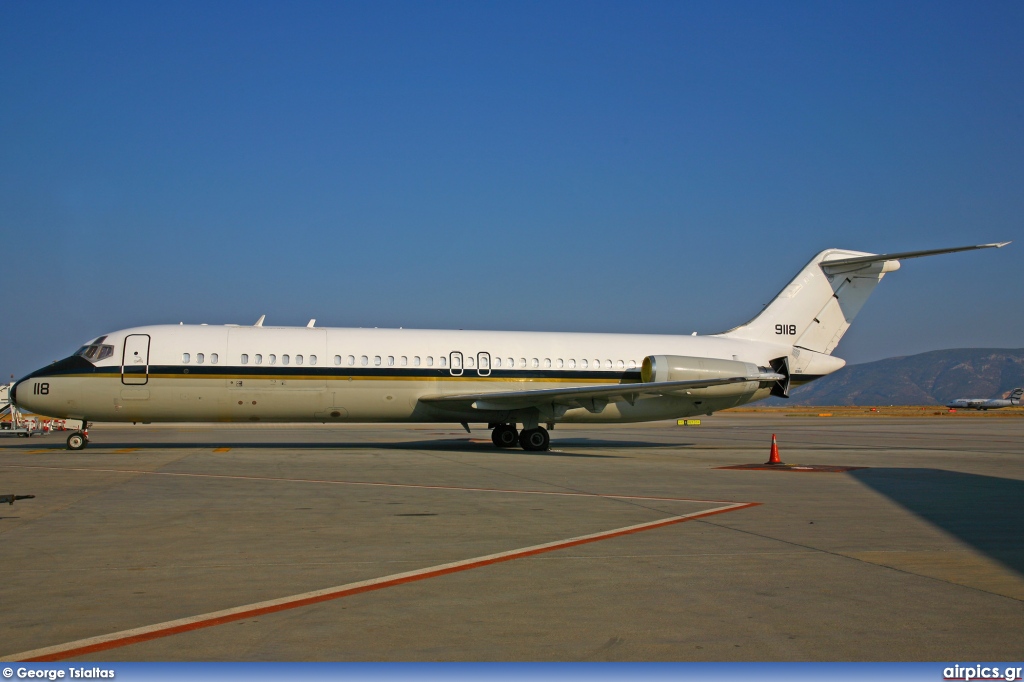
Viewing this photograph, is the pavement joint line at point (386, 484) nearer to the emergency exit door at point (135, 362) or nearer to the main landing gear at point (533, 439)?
the emergency exit door at point (135, 362)

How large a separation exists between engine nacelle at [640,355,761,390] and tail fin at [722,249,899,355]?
10.0 ft

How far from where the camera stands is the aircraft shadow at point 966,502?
30.9 feet

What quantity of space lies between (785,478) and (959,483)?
3.12 meters

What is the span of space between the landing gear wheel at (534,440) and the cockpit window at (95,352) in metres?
11.8

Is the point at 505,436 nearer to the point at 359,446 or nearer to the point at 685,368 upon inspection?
the point at 359,446

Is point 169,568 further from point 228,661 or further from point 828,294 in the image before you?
point 828,294

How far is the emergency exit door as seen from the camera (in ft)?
76.2

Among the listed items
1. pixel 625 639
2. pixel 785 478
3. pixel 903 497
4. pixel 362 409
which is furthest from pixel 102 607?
pixel 362 409

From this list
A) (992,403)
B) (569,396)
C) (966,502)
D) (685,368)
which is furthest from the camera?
(992,403)

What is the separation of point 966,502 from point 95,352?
21187 millimetres

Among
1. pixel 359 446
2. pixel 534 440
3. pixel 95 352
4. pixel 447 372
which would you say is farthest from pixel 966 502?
pixel 95 352

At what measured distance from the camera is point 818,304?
29.0 metres

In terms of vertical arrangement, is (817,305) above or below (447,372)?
above

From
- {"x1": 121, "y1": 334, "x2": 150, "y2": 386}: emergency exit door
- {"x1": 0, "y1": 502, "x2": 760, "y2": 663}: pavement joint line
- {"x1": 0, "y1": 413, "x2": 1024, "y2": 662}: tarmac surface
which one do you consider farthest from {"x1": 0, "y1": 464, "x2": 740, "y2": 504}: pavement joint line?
{"x1": 121, "y1": 334, "x2": 150, "y2": 386}: emergency exit door
